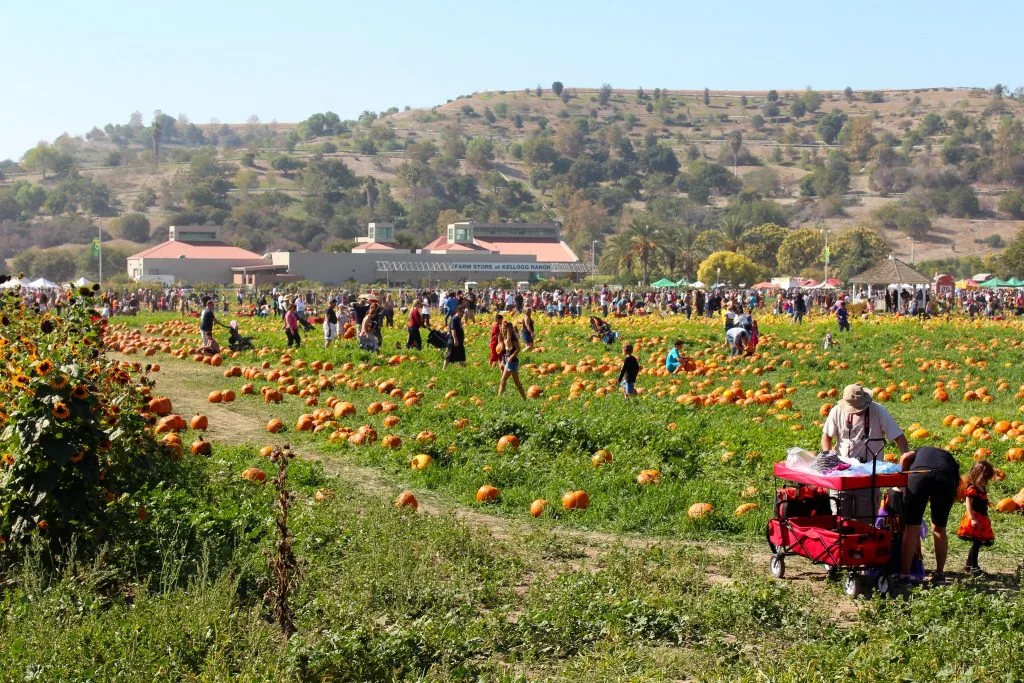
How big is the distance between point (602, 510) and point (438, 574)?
112 inches

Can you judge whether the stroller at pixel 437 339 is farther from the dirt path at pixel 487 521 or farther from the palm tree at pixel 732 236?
the palm tree at pixel 732 236

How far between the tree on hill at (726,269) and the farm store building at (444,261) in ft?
68.6

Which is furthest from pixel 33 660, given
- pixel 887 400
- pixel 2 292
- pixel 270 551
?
pixel 887 400

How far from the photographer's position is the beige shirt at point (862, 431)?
959 cm

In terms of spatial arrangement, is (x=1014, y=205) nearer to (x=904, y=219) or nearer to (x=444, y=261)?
(x=904, y=219)

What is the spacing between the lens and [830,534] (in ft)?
29.2

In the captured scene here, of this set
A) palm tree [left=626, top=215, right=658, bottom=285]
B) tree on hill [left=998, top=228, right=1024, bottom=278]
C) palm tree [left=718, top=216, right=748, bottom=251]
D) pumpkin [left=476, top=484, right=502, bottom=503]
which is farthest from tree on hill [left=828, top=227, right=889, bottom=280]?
pumpkin [left=476, top=484, right=502, bottom=503]

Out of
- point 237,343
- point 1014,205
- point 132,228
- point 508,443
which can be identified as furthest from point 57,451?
point 1014,205

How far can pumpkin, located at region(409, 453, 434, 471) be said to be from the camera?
13.6 m

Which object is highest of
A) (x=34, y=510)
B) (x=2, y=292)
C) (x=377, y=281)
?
(x=2, y=292)

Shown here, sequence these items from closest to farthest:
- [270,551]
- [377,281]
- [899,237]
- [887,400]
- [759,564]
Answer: [270,551] → [759,564] → [887,400] → [377,281] → [899,237]

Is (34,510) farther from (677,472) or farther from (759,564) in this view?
(677,472)

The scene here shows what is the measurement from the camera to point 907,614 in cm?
813

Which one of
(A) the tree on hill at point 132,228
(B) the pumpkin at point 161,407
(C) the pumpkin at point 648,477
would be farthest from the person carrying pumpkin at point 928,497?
(A) the tree on hill at point 132,228
